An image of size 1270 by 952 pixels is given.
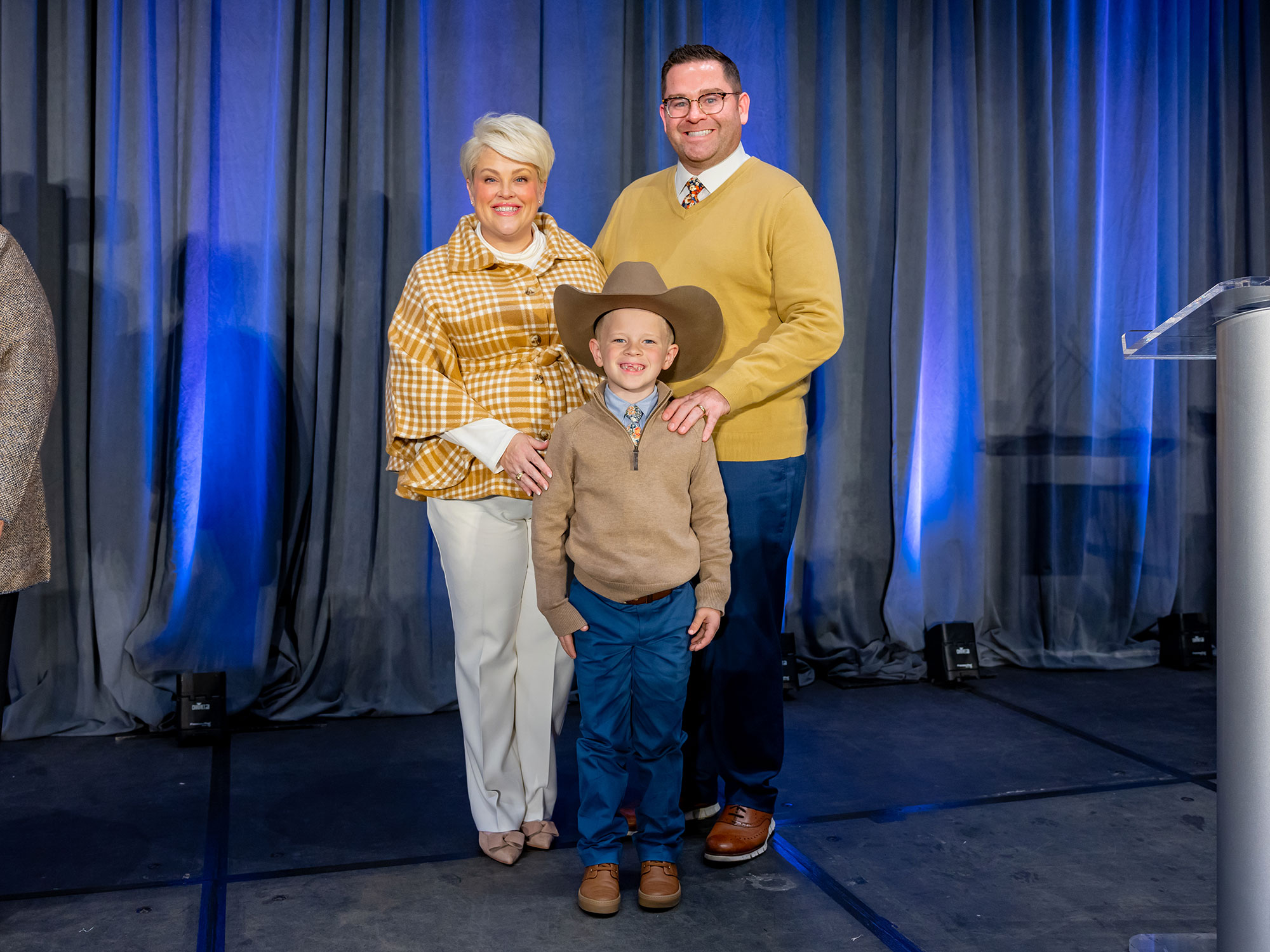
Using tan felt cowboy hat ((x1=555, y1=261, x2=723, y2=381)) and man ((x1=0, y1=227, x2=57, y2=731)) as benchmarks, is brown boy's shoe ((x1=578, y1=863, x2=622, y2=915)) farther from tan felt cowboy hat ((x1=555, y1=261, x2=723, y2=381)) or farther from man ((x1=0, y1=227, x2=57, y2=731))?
man ((x1=0, y1=227, x2=57, y2=731))

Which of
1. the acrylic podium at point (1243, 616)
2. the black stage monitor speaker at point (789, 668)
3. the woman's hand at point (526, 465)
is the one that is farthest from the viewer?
the black stage monitor speaker at point (789, 668)

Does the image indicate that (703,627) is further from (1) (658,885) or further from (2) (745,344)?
(2) (745,344)

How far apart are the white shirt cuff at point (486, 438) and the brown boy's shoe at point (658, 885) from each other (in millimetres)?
828

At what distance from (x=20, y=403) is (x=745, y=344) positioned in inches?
54.0

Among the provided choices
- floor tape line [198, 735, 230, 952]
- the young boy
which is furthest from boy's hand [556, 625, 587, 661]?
floor tape line [198, 735, 230, 952]

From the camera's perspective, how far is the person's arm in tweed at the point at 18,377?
1760 mm

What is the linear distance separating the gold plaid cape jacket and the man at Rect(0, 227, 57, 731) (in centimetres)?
63

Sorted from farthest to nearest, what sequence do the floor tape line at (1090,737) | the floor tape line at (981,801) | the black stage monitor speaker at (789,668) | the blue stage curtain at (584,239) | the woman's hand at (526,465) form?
the black stage monitor speaker at (789,668)
the blue stage curtain at (584,239)
the floor tape line at (1090,737)
the floor tape line at (981,801)
the woman's hand at (526,465)

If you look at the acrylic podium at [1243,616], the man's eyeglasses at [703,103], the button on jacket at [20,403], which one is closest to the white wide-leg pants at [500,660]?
the button on jacket at [20,403]

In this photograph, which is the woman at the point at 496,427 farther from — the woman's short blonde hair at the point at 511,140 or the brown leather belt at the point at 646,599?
the brown leather belt at the point at 646,599

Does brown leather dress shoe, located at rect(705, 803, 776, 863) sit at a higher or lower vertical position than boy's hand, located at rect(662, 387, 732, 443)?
lower

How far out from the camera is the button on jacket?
176 cm

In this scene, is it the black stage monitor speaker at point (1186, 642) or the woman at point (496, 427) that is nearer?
the woman at point (496, 427)

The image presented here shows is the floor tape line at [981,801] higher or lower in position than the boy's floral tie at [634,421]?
lower
